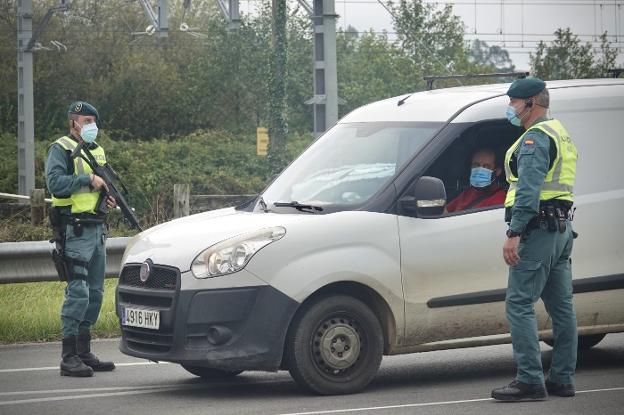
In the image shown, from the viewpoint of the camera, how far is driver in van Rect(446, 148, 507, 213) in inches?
350

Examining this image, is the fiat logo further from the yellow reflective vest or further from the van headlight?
the yellow reflective vest

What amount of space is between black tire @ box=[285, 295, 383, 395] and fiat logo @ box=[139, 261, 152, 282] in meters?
0.93

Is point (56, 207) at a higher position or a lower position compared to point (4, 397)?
higher

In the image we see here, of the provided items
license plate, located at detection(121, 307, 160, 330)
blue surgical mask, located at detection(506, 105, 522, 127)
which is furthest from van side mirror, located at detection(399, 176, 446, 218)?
license plate, located at detection(121, 307, 160, 330)

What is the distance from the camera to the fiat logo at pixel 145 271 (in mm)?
8474

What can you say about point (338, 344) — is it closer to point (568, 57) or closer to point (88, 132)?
point (88, 132)

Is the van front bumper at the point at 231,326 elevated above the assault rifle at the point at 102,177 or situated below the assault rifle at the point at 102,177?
below

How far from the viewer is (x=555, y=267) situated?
819 centimetres

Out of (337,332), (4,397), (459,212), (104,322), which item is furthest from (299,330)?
(104,322)

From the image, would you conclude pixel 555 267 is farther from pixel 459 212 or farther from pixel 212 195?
pixel 212 195

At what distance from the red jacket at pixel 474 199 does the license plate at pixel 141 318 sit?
193 centimetres

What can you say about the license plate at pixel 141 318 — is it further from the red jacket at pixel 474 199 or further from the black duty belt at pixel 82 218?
the red jacket at pixel 474 199

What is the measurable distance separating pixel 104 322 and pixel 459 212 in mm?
3966

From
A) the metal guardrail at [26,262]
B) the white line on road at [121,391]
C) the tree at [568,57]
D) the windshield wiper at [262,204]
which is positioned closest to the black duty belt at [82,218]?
the windshield wiper at [262,204]
